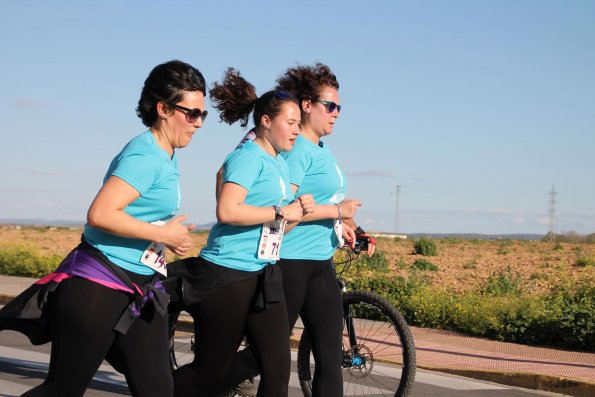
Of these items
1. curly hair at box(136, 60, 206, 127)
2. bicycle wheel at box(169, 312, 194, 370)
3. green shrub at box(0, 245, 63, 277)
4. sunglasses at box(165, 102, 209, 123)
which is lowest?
green shrub at box(0, 245, 63, 277)

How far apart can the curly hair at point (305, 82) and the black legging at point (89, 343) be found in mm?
2306

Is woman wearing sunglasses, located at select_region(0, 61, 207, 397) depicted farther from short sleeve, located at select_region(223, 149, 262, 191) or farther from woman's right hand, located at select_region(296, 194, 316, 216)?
woman's right hand, located at select_region(296, 194, 316, 216)

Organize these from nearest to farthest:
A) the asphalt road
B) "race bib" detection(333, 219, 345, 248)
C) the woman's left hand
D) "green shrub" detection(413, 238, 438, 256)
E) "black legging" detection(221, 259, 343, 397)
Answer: "black legging" detection(221, 259, 343, 397) < "race bib" detection(333, 219, 345, 248) < the woman's left hand < the asphalt road < "green shrub" detection(413, 238, 438, 256)

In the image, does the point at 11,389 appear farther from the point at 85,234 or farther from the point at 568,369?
the point at 568,369

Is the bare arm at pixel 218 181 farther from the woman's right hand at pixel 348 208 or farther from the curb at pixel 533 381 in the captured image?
the curb at pixel 533 381

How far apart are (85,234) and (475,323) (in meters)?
8.66

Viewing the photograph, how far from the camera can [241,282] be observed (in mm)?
5035

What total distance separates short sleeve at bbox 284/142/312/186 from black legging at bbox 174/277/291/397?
36.5 inches

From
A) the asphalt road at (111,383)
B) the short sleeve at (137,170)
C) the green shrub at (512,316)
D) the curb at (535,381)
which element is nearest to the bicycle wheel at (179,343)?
the asphalt road at (111,383)

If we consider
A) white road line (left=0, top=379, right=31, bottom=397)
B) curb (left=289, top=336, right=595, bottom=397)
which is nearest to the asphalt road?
white road line (left=0, top=379, right=31, bottom=397)

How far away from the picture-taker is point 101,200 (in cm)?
416

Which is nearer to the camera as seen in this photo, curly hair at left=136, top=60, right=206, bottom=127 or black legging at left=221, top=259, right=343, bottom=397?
curly hair at left=136, top=60, right=206, bottom=127

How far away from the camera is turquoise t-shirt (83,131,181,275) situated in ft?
13.9

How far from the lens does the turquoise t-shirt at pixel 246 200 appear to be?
16.6 ft
